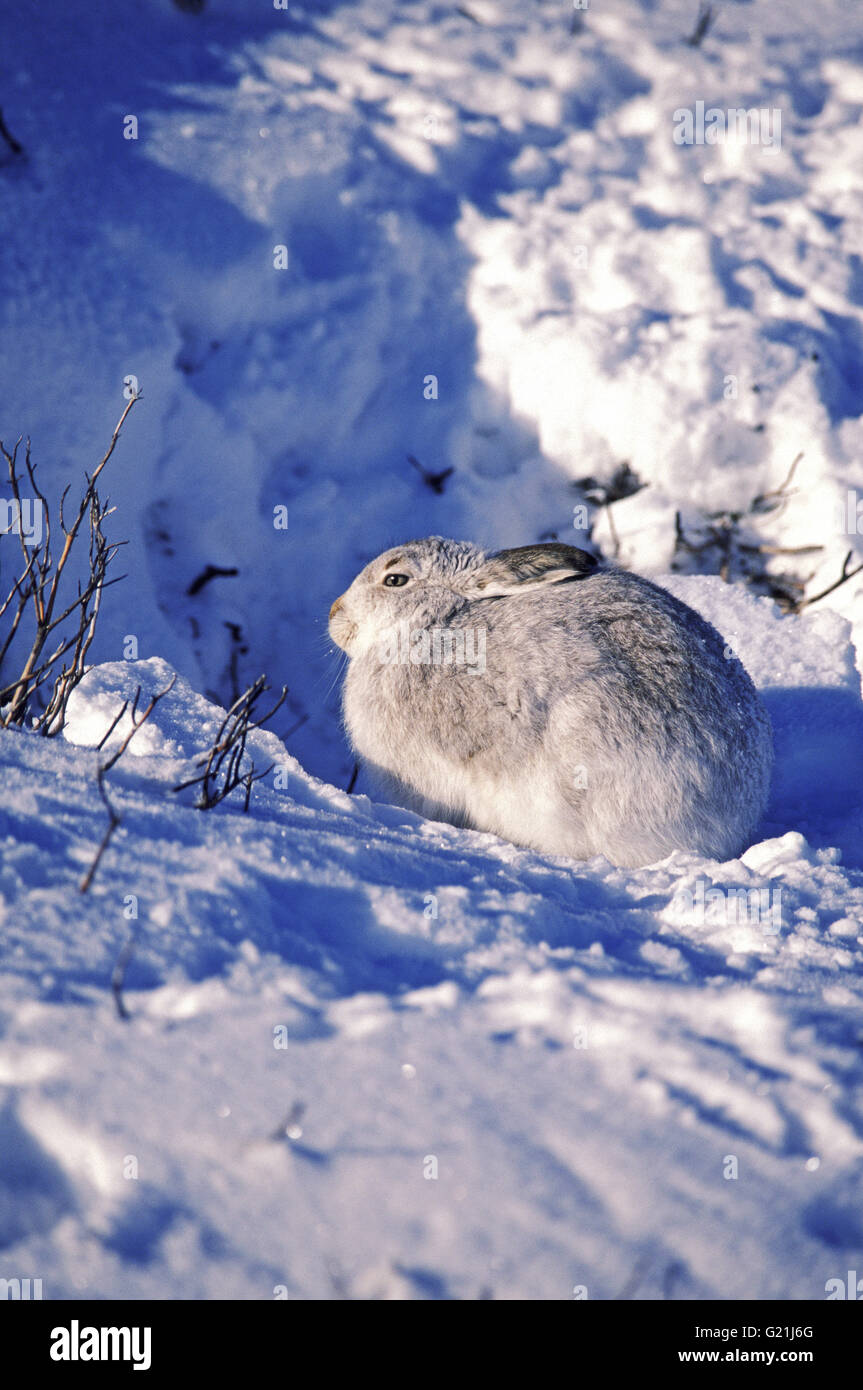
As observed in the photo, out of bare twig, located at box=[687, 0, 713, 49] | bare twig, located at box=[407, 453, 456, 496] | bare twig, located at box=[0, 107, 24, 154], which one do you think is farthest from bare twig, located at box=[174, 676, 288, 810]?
bare twig, located at box=[687, 0, 713, 49]

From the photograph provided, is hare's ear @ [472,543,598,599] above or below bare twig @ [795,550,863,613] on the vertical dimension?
below

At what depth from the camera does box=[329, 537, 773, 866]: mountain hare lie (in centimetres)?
350

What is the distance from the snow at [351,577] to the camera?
1.70 meters

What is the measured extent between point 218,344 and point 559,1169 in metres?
5.26

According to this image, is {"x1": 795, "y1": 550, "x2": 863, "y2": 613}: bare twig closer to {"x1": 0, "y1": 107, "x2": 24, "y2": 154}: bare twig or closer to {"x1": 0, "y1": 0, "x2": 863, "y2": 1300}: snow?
{"x1": 0, "y1": 0, "x2": 863, "y2": 1300}: snow

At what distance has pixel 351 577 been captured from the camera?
5.77m

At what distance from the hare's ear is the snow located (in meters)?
0.80

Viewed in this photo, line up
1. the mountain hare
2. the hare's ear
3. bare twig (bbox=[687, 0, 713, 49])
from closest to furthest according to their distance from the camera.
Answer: the mountain hare, the hare's ear, bare twig (bbox=[687, 0, 713, 49])

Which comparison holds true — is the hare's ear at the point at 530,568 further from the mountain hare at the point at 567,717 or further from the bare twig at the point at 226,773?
the bare twig at the point at 226,773

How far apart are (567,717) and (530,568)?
89cm

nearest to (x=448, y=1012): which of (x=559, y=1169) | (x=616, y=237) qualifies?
(x=559, y=1169)

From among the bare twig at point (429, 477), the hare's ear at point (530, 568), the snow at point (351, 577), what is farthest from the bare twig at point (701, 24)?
the hare's ear at point (530, 568)

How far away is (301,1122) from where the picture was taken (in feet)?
5.82
